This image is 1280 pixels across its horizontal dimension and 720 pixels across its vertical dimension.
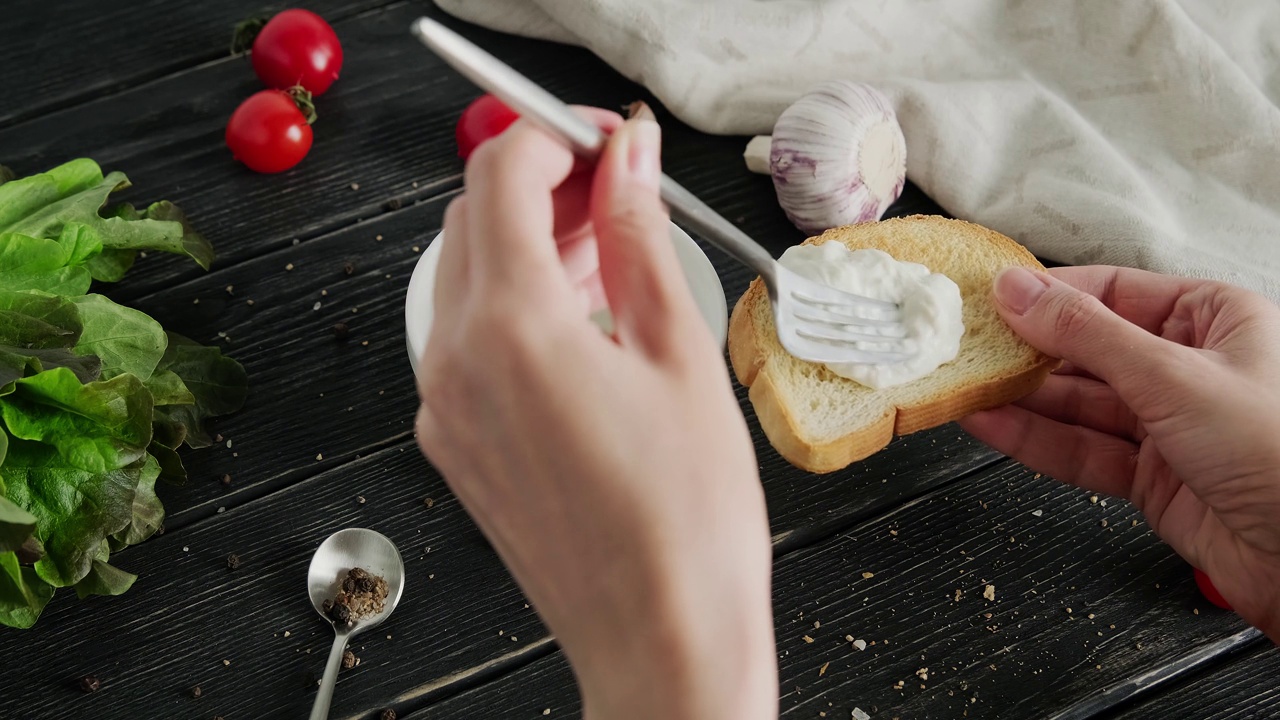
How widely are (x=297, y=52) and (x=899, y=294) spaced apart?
1.07 metres

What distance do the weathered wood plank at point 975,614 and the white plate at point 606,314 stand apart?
1.17ft

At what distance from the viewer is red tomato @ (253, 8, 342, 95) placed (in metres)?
1.64

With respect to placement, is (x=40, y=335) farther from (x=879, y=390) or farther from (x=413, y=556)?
(x=879, y=390)

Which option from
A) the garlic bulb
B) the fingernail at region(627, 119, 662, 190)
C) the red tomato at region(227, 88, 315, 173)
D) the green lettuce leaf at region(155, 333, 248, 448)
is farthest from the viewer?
→ the red tomato at region(227, 88, 315, 173)

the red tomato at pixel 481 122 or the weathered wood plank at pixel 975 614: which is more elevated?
the red tomato at pixel 481 122

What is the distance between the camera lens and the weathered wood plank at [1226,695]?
1202 mm

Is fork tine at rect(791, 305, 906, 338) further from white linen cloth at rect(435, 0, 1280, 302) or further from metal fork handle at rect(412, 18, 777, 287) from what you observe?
white linen cloth at rect(435, 0, 1280, 302)

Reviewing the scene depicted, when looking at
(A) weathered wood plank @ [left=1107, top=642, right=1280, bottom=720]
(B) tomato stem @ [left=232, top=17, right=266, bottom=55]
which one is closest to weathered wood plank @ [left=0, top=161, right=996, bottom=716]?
(A) weathered wood plank @ [left=1107, top=642, right=1280, bottom=720]

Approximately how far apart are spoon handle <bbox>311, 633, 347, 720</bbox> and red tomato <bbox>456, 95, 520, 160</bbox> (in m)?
0.81

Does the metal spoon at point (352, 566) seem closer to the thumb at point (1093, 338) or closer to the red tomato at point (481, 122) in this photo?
the red tomato at point (481, 122)

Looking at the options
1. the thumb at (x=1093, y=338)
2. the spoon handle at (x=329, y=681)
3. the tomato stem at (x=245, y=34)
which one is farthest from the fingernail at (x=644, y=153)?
the tomato stem at (x=245, y=34)


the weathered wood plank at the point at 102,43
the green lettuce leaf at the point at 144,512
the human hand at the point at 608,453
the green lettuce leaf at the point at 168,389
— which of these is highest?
the human hand at the point at 608,453

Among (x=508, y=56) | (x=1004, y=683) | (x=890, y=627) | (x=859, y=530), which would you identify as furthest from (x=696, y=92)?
(x=1004, y=683)

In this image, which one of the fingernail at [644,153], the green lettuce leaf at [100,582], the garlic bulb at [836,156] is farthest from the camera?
the garlic bulb at [836,156]
